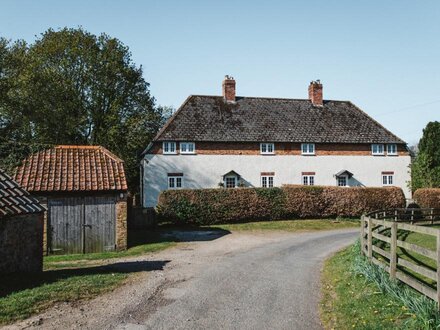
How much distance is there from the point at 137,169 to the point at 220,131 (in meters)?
12.6

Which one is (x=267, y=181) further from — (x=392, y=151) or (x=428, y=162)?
(x=428, y=162)

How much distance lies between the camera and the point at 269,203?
2900 cm

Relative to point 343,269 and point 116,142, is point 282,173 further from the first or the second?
point 343,269

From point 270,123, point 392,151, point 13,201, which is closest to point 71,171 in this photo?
point 13,201

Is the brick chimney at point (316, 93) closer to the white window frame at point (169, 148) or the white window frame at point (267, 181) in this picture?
the white window frame at point (267, 181)

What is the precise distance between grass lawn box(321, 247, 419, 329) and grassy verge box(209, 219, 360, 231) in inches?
592

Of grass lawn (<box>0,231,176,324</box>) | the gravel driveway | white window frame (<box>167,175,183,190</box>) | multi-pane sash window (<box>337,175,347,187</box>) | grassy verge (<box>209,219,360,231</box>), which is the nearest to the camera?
the gravel driveway

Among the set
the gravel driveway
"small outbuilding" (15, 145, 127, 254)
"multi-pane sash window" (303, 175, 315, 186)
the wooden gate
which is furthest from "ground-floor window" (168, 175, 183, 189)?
the gravel driveway

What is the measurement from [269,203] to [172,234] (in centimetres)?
871

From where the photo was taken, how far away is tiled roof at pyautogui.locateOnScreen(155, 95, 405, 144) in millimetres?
35406

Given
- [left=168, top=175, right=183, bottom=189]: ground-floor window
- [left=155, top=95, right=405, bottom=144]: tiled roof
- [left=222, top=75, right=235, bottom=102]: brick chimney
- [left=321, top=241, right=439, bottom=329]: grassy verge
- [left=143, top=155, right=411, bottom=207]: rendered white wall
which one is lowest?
[left=321, top=241, right=439, bottom=329]: grassy verge

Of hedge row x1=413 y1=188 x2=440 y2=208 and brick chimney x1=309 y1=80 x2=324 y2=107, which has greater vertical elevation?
brick chimney x1=309 y1=80 x2=324 y2=107

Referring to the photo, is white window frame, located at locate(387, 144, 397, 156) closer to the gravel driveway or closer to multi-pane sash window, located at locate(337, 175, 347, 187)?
multi-pane sash window, located at locate(337, 175, 347, 187)

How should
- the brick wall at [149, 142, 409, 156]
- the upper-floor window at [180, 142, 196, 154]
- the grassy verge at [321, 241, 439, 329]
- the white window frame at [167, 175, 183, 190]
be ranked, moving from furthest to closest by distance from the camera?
the brick wall at [149, 142, 409, 156]
the upper-floor window at [180, 142, 196, 154]
the white window frame at [167, 175, 183, 190]
the grassy verge at [321, 241, 439, 329]
